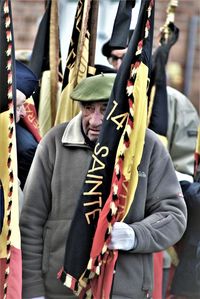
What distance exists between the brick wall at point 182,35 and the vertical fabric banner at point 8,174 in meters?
6.36

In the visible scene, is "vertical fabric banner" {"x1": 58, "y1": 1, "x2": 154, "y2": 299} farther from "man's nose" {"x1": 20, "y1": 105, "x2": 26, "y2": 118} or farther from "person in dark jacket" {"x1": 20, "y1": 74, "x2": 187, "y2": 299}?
"man's nose" {"x1": 20, "y1": 105, "x2": 26, "y2": 118}

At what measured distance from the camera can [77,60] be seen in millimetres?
6855

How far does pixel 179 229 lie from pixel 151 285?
0.32 m

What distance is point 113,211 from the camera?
18.5ft

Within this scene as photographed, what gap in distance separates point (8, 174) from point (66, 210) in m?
0.35

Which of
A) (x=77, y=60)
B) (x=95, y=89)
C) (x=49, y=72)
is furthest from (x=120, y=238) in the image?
(x=49, y=72)

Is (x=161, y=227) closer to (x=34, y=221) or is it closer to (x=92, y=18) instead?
(x=34, y=221)

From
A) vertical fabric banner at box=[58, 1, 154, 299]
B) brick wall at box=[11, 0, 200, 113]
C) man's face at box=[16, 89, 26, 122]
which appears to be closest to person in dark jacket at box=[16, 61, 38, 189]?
man's face at box=[16, 89, 26, 122]

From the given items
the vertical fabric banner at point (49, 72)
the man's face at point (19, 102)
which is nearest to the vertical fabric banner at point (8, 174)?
the man's face at point (19, 102)

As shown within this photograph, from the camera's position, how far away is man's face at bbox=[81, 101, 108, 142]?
595 cm

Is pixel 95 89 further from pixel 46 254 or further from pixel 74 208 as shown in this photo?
pixel 46 254

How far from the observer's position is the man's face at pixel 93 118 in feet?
19.5

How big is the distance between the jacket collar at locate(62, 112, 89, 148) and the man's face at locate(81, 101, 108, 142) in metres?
0.04

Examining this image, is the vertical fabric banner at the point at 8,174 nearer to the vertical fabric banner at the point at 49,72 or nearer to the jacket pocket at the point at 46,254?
the jacket pocket at the point at 46,254
